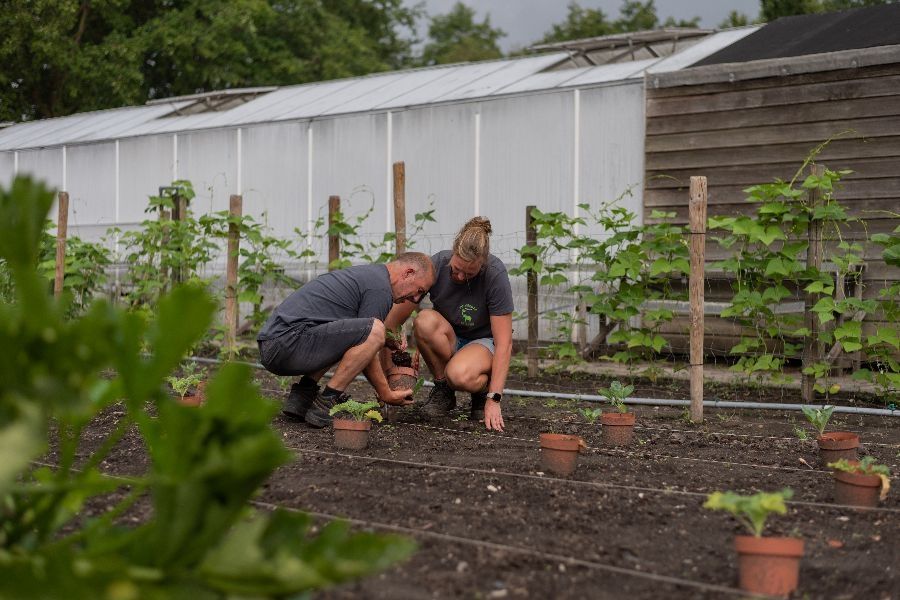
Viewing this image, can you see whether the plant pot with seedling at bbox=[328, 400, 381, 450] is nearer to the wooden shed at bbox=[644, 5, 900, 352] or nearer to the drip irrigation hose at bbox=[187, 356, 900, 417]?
the drip irrigation hose at bbox=[187, 356, 900, 417]

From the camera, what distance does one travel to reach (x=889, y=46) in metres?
8.08

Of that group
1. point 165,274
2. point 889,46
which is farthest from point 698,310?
point 165,274

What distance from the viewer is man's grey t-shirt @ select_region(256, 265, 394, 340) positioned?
5.12 metres

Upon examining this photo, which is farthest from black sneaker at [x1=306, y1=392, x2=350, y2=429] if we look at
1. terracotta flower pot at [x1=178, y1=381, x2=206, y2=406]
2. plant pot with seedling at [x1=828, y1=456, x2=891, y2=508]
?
plant pot with seedling at [x1=828, y1=456, x2=891, y2=508]

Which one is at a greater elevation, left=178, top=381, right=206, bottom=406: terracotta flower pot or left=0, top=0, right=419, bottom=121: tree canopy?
left=0, top=0, right=419, bottom=121: tree canopy

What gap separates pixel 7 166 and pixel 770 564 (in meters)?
15.8

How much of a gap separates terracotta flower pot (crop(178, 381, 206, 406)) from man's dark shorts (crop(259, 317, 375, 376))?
0.46m

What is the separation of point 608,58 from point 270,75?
13.8 m

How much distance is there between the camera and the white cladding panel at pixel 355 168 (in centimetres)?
1114

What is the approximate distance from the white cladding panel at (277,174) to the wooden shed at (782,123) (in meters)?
4.32

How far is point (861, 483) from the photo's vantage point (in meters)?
3.45

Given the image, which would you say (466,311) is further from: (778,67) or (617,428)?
(778,67)

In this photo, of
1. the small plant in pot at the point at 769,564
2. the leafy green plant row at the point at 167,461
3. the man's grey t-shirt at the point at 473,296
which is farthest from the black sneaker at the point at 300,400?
the leafy green plant row at the point at 167,461

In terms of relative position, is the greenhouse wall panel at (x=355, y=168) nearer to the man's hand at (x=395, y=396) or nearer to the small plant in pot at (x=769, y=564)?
the man's hand at (x=395, y=396)
